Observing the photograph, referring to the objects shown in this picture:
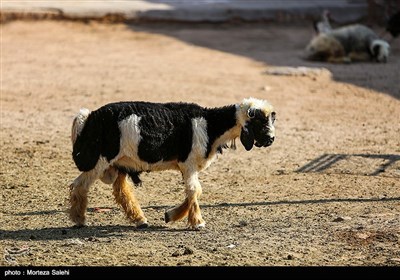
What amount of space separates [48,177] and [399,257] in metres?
4.56

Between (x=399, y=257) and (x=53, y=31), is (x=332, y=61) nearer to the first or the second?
Result: (x=53, y=31)

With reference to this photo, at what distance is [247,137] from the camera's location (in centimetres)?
959

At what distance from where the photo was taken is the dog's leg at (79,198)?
Result: 9.54 meters

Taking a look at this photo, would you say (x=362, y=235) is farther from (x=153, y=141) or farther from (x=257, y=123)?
(x=153, y=141)

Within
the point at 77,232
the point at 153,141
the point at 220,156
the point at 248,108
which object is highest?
the point at 248,108

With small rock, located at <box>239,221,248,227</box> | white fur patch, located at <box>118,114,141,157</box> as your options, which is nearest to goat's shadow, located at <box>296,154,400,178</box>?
small rock, located at <box>239,221,248,227</box>

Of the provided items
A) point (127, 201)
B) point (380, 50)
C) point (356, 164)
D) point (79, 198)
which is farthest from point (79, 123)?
point (380, 50)

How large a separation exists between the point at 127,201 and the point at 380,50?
12369 mm

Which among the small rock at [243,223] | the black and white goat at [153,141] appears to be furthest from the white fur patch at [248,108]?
the small rock at [243,223]

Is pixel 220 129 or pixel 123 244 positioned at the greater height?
pixel 220 129

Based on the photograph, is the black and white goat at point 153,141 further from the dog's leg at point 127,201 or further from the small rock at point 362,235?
the small rock at point 362,235

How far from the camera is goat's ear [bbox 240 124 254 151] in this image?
377 inches

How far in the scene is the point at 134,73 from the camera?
18.5 m
